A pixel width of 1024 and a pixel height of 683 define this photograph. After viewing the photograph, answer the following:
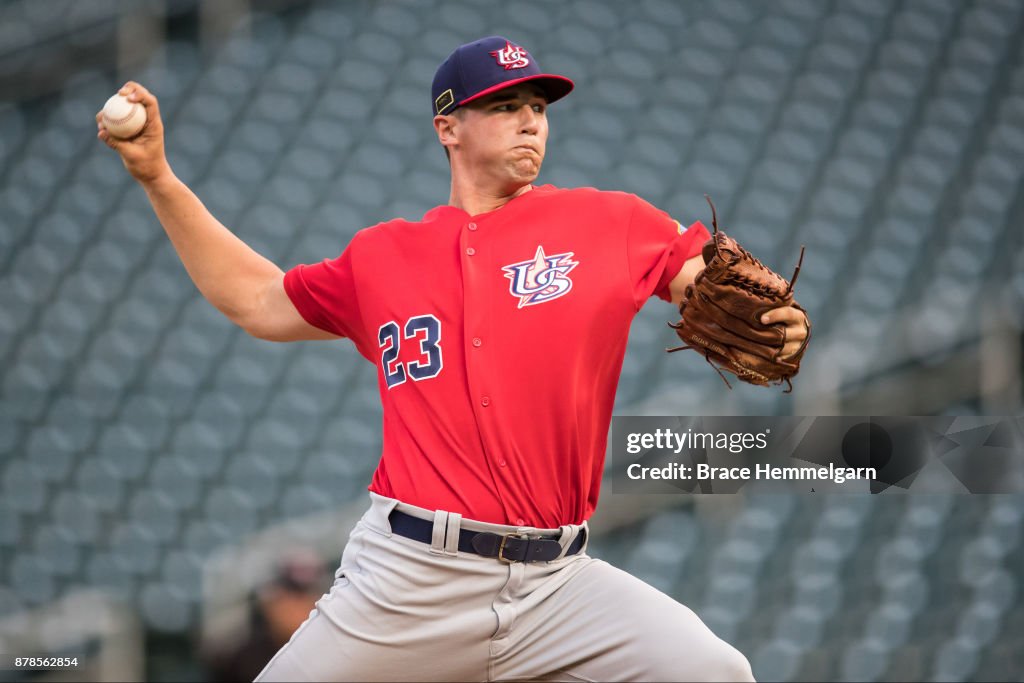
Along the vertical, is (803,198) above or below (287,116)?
below

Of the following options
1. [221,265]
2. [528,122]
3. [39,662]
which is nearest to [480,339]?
[528,122]

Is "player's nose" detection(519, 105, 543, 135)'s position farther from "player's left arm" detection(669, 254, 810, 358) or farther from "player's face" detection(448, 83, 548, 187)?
"player's left arm" detection(669, 254, 810, 358)

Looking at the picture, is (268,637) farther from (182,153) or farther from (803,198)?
(803,198)

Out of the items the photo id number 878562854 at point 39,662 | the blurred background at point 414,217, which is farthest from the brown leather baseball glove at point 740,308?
the photo id number 878562854 at point 39,662

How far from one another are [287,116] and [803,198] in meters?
1.90

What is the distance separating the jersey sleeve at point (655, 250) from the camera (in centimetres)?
168

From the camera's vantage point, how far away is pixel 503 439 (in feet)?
5.32

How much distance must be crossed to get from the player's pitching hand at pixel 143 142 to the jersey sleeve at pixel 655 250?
755 mm

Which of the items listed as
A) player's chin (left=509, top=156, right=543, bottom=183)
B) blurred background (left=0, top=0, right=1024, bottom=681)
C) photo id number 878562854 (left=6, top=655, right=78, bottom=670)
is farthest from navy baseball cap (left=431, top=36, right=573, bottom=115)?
photo id number 878562854 (left=6, top=655, right=78, bottom=670)

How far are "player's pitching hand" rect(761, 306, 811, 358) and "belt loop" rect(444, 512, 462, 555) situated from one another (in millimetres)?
499

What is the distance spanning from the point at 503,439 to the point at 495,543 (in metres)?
0.14

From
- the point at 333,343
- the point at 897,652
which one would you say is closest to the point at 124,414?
the point at 333,343

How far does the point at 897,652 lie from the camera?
3617 mm

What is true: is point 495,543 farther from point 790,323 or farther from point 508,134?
point 508,134
